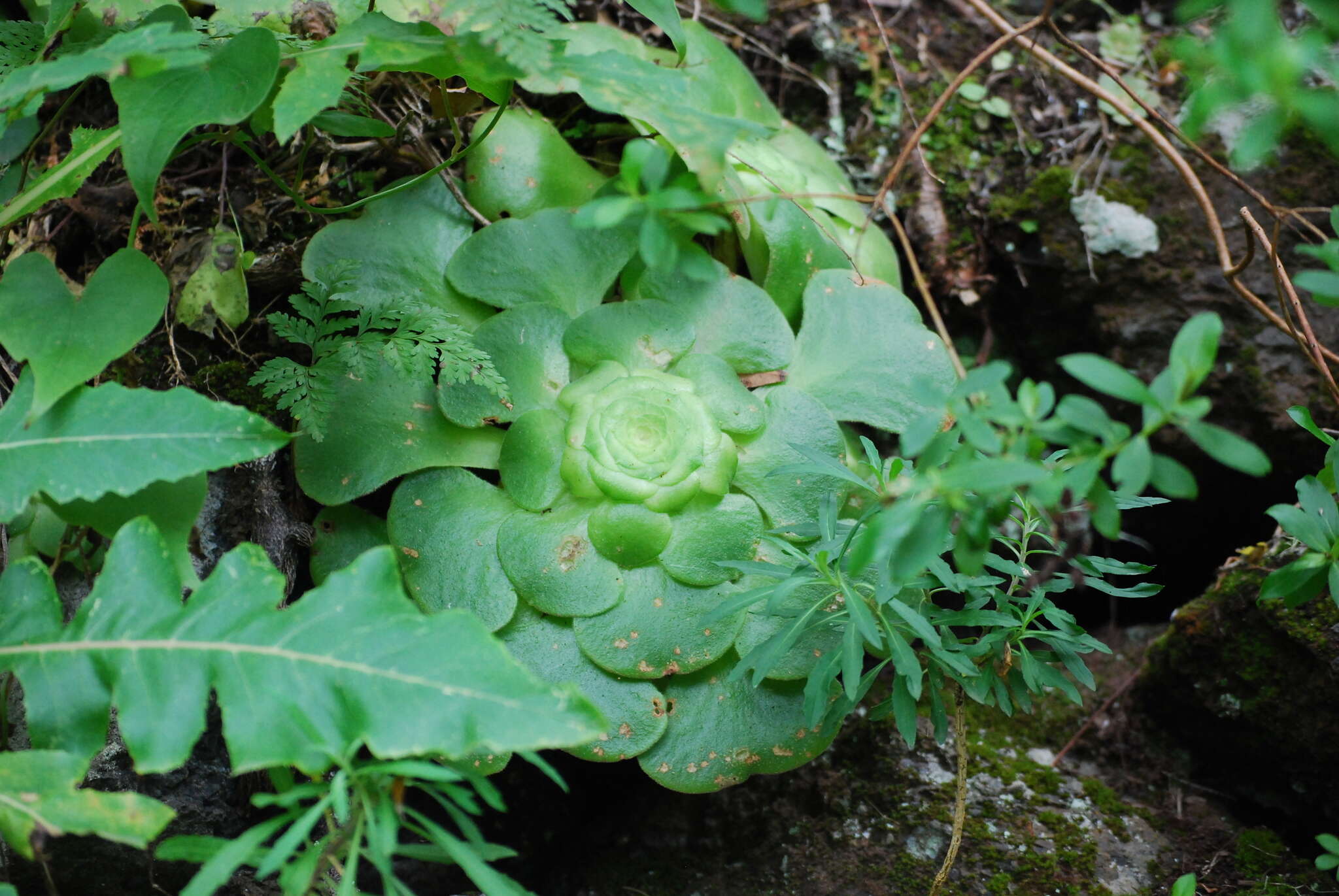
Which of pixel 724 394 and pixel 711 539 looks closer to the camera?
pixel 711 539

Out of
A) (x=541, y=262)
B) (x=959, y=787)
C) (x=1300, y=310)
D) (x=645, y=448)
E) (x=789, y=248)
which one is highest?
(x=1300, y=310)

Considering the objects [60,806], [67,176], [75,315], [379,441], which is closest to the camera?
[60,806]

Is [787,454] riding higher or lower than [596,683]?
higher

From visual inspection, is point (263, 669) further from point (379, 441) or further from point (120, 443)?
point (379, 441)

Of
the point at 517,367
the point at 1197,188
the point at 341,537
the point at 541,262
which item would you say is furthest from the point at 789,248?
the point at 341,537

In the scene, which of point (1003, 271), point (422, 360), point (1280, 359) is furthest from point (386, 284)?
point (1280, 359)

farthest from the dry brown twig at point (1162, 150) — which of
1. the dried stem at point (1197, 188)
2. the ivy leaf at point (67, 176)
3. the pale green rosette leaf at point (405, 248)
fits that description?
the ivy leaf at point (67, 176)
